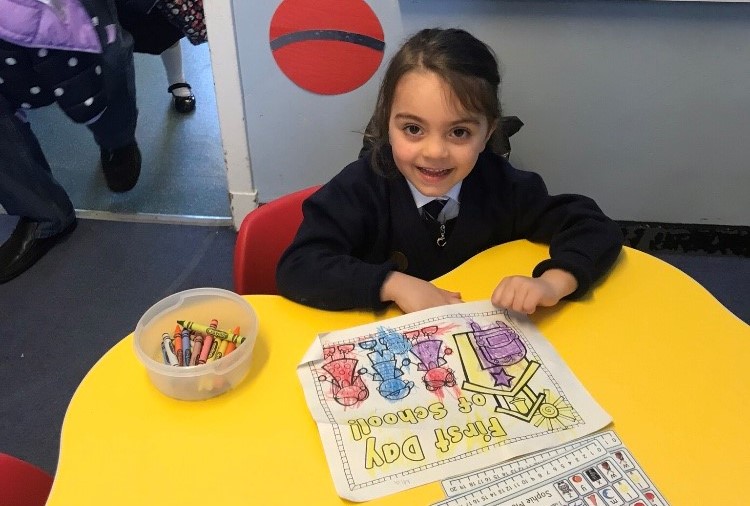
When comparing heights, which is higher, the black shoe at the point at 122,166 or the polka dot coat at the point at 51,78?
the polka dot coat at the point at 51,78

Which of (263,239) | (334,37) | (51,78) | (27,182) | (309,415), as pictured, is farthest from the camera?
(27,182)

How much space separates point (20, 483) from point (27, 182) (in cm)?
126

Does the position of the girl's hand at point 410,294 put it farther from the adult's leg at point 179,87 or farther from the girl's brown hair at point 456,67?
the adult's leg at point 179,87

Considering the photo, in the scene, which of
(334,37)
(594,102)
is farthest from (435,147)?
(594,102)

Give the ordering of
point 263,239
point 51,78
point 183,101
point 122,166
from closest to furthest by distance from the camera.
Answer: point 263,239, point 51,78, point 122,166, point 183,101

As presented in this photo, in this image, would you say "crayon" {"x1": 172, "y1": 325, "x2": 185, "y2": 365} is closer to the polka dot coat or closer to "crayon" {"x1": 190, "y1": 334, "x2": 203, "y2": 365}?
"crayon" {"x1": 190, "y1": 334, "x2": 203, "y2": 365}

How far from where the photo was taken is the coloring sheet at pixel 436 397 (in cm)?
63

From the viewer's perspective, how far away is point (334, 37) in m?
1.52

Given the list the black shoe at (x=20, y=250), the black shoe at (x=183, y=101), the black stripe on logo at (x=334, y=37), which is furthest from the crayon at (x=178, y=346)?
the black shoe at (x=183, y=101)

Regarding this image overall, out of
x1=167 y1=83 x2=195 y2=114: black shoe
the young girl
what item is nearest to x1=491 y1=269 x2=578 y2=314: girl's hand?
the young girl

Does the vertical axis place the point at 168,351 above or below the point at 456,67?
below

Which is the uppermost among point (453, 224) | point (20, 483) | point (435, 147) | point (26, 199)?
point (435, 147)

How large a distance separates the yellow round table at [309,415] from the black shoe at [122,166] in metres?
1.45

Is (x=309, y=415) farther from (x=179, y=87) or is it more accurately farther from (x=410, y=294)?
(x=179, y=87)
